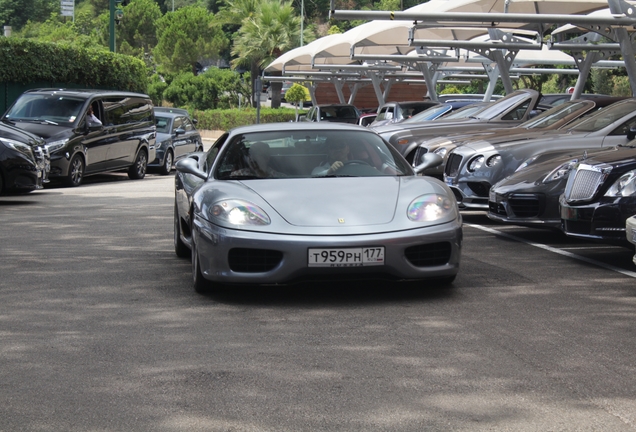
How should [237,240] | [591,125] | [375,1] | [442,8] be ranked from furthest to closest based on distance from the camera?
[375,1] → [442,8] → [591,125] → [237,240]

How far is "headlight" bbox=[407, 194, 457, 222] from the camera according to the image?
730 cm

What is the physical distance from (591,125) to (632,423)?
9156mm

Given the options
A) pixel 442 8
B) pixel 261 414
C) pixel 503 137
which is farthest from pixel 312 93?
pixel 261 414

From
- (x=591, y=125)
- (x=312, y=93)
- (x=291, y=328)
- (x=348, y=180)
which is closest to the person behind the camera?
(x=291, y=328)

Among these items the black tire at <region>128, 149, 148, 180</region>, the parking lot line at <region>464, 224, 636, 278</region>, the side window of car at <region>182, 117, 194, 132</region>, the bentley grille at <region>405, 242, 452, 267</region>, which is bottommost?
the black tire at <region>128, 149, 148, 180</region>

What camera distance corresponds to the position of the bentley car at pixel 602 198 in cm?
875

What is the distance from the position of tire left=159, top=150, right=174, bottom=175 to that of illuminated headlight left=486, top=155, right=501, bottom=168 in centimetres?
1424

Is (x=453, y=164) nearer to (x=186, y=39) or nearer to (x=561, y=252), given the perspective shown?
(x=561, y=252)

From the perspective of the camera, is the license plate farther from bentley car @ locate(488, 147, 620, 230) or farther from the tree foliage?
the tree foliage

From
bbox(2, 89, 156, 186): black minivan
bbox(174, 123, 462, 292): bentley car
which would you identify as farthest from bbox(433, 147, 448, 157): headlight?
bbox(2, 89, 156, 186): black minivan

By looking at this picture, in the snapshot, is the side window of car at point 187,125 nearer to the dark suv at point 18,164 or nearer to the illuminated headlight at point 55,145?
the illuminated headlight at point 55,145

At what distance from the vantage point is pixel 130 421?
4.37m

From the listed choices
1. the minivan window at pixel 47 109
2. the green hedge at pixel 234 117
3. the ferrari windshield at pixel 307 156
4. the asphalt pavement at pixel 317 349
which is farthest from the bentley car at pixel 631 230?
the green hedge at pixel 234 117

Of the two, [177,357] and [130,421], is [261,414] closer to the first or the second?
[130,421]
